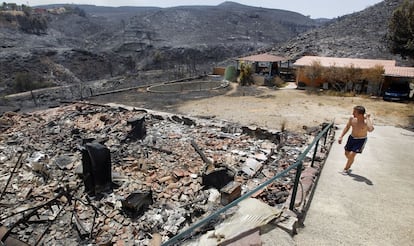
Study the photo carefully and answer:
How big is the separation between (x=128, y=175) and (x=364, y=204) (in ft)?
16.7

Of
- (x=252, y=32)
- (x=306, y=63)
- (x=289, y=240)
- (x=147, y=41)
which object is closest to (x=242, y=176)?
(x=289, y=240)

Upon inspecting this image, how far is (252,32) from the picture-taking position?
6062 centimetres

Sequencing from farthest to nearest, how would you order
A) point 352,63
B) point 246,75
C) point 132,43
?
point 132,43 → point 246,75 → point 352,63

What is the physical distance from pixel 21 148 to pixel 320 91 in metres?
17.3

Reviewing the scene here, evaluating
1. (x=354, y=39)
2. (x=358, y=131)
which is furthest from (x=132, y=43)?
(x=358, y=131)

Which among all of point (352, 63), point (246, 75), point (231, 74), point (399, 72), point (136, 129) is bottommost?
point (136, 129)

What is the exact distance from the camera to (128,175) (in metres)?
5.87

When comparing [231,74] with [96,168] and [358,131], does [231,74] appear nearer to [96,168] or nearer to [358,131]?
[96,168]

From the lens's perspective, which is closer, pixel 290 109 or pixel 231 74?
pixel 290 109

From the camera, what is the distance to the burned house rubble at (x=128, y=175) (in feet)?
13.8

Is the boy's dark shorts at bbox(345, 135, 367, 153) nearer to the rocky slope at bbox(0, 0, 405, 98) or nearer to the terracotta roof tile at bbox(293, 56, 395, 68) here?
the terracotta roof tile at bbox(293, 56, 395, 68)

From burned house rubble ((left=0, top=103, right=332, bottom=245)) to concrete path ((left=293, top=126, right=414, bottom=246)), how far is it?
2.56ft

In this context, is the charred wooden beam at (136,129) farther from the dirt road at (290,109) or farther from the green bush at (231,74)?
the green bush at (231,74)

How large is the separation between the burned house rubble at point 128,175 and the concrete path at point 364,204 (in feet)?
2.56
